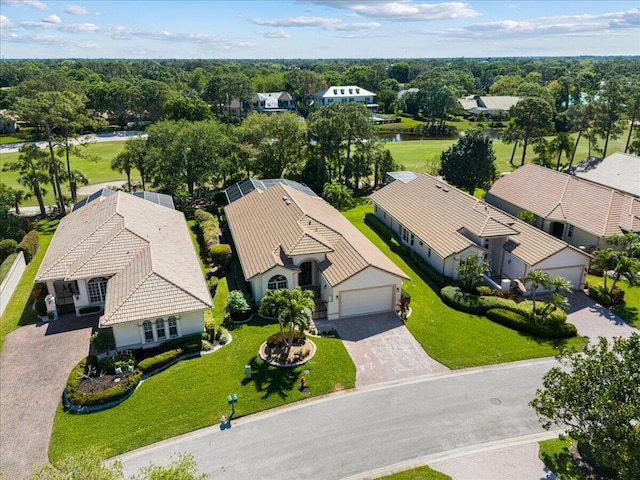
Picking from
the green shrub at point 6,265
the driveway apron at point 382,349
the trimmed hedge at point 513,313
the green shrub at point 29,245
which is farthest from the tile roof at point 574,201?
the green shrub at point 29,245

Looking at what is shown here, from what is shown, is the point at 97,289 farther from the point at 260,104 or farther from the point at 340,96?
the point at 340,96

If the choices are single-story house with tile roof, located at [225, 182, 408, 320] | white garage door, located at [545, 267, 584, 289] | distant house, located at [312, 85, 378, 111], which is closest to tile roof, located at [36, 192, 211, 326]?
single-story house with tile roof, located at [225, 182, 408, 320]

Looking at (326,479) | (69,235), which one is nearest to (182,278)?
(69,235)

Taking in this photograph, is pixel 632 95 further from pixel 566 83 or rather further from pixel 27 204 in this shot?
pixel 27 204

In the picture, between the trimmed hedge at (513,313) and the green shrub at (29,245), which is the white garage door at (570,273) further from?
the green shrub at (29,245)

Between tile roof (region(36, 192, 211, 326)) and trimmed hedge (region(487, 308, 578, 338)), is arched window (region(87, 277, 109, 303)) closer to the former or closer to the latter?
tile roof (region(36, 192, 211, 326))

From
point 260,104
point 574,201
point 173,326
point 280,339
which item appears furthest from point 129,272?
point 260,104
